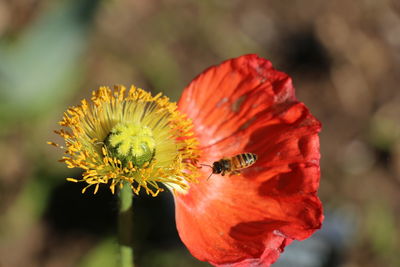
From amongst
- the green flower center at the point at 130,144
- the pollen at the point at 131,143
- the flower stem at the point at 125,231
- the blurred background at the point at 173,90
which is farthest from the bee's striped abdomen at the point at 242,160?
the blurred background at the point at 173,90

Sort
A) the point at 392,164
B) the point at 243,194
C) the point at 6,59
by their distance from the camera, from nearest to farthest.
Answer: the point at 243,194 < the point at 6,59 < the point at 392,164

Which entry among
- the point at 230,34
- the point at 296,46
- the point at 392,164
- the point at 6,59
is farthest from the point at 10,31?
the point at 392,164

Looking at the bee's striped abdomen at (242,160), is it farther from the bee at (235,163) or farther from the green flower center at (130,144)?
the green flower center at (130,144)

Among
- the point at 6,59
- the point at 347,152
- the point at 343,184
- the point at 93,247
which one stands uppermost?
the point at 6,59

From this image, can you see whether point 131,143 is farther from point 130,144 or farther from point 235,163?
point 235,163

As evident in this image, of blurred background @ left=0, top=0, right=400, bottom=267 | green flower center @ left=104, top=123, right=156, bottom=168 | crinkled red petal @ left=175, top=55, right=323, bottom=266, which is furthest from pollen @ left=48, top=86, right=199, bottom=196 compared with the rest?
blurred background @ left=0, top=0, right=400, bottom=267

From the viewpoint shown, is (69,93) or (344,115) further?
(344,115)

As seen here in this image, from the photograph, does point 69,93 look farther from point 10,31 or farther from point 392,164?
point 392,164

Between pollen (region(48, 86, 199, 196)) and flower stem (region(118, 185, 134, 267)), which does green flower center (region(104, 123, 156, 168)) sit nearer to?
pollen (region(48, 86, 199, 196))
